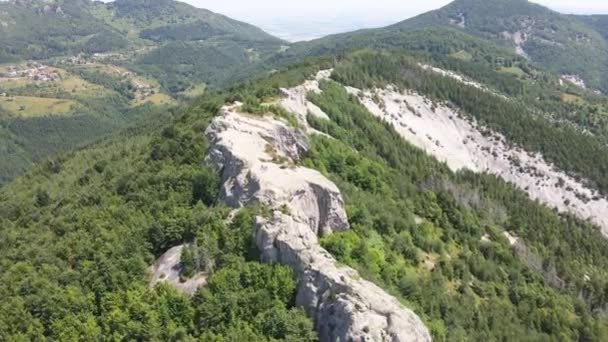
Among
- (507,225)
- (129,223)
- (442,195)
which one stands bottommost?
(507,225)

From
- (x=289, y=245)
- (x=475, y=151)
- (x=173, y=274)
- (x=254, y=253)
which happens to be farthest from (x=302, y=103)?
(x=289, y=245)

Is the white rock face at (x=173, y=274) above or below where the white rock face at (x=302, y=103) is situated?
below

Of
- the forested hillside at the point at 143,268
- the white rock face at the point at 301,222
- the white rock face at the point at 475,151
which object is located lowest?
the white rock face at the point at 475,151

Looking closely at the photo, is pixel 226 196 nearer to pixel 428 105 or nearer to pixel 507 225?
pixel 507 225

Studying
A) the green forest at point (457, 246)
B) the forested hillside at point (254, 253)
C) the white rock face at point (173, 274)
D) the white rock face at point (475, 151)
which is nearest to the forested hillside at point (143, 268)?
the forested hillside at point (254, 253)

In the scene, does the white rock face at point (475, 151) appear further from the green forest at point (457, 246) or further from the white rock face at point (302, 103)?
the white rock face at point (302, 103)

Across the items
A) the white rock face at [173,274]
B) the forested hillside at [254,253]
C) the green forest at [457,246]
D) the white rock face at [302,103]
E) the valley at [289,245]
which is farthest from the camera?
the white rock face at [302,103]

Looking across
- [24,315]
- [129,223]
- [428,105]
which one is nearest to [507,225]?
[428,105]
